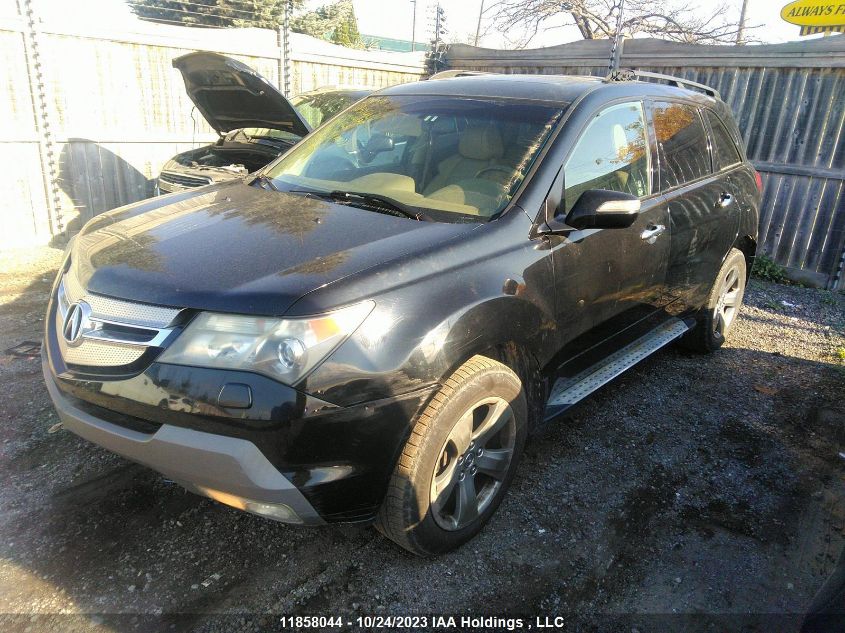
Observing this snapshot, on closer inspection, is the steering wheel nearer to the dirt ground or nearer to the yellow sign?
the dirt ground

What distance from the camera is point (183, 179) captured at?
599 centimetres

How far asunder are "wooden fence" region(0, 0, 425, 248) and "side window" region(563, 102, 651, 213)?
21.2 ft

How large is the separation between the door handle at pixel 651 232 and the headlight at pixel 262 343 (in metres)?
2.09

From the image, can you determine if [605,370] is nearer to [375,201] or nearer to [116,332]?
[375,201]

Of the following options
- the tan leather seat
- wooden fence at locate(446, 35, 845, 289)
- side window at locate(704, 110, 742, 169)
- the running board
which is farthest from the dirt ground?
wooden fence at locate(446, 35, 845, 289)

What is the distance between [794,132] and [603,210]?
6119mm

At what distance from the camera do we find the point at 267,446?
2.02 metres

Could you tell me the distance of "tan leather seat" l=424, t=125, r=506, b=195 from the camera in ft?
10.0

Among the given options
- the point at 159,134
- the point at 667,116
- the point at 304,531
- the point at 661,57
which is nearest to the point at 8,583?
the point at 304,531

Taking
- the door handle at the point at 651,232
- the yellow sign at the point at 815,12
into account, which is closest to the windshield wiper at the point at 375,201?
the door handle at the point at 651,232

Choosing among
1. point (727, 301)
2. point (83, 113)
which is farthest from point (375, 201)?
point (83, 113)
